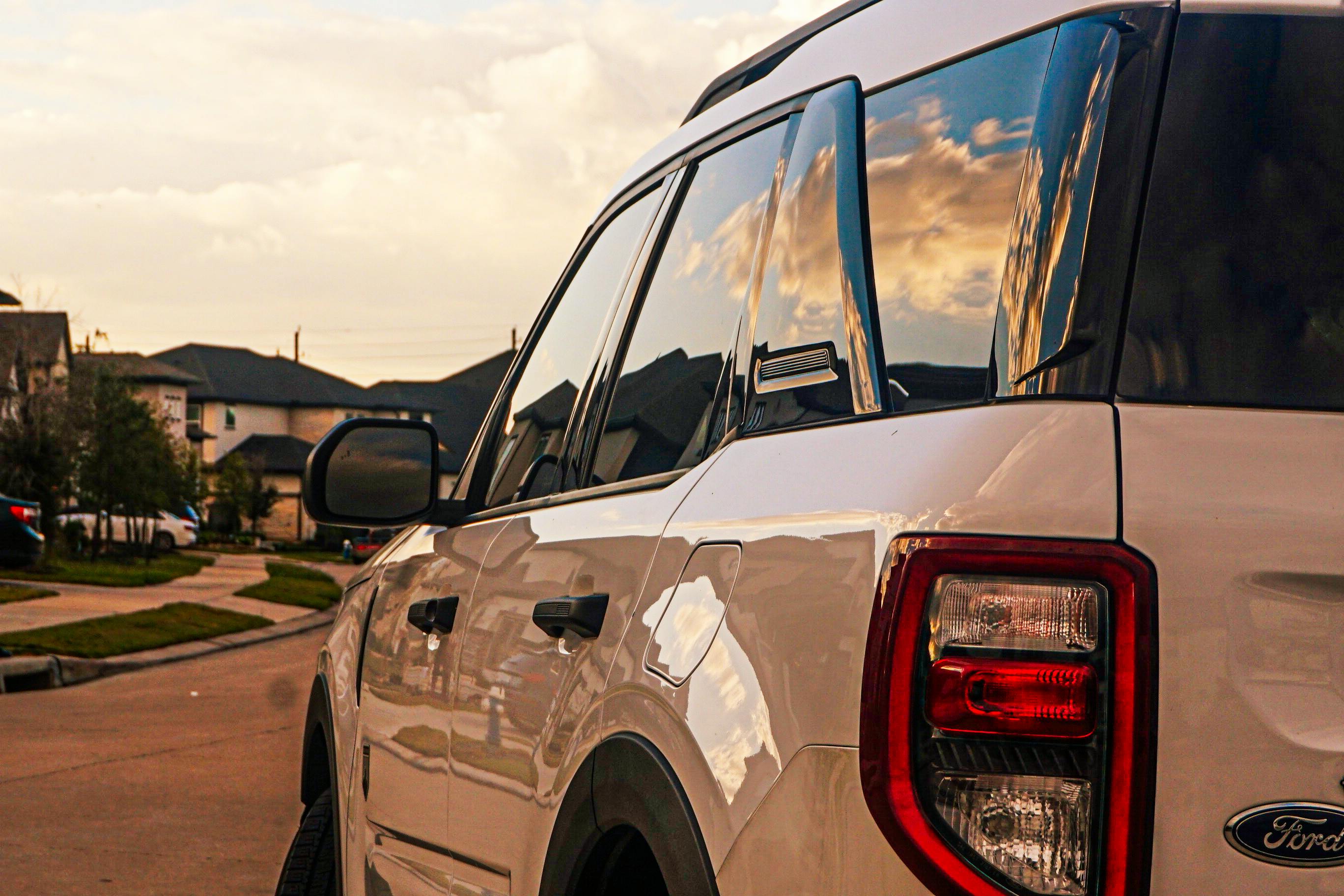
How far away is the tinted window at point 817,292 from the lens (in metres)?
1.93

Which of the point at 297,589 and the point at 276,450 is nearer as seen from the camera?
the point at 297,589

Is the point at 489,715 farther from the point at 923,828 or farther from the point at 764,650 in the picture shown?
the point at 923,828

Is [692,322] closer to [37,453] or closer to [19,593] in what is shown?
[19,593]

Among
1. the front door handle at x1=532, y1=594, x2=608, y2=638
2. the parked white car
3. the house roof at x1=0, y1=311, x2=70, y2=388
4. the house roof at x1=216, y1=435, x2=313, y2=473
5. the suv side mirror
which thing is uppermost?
the house roof at x1=0, y1=311, x2=70, y2=388

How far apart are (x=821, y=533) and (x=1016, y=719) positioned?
0.33m

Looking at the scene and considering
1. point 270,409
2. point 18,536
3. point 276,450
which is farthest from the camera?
point 270,409

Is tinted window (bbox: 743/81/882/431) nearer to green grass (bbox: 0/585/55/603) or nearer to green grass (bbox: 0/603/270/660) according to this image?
green grass (bbox: 0/603/270/660)

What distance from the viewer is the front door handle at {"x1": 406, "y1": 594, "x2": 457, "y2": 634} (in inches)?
120

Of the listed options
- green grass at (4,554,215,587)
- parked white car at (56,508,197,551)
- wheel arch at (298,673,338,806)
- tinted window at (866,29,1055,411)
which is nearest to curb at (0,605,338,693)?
green grass at (4,554,215,587)

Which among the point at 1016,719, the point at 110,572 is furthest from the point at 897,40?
the point at 110,572

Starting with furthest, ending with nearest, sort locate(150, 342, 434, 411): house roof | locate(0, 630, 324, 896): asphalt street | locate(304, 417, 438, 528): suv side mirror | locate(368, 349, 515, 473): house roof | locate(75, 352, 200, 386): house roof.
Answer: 1. locate(368, 349, 515, 473): house roof
2. locate(150, 342, 434, 411): house roof
3. locate(75, 352, 200, 386): house roof
4. locate(0, 630, 324, 896): asphalt street
5. locate(304, 417, 438, 528): suv side mirror

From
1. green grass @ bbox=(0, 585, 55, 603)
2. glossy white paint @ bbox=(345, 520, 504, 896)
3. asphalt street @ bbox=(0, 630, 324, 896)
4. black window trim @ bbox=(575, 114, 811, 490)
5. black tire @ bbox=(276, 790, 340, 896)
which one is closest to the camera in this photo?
black window trim @ bbox=(575, 114, 811, 490)

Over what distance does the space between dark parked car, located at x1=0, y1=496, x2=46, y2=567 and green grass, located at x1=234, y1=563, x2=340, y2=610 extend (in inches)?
215

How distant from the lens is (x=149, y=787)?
8.72m
